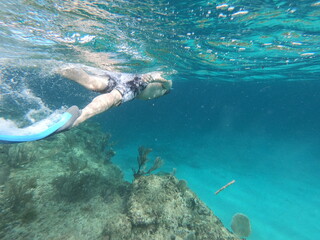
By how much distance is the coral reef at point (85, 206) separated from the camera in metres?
4.61

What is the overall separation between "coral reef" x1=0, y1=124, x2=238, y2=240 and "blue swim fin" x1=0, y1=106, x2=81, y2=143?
2423 mm

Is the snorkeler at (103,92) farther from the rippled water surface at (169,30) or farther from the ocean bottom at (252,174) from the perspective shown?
the ocean bottom at (252,174)

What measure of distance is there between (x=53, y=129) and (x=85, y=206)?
3.46 meters

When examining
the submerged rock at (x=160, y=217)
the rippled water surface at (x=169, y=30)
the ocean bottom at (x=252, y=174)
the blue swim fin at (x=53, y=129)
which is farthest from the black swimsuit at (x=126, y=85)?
the ocean bottom at (x=252, y=174)

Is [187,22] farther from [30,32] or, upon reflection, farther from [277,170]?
[277,170]

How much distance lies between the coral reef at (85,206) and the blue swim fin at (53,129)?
7.95 ft

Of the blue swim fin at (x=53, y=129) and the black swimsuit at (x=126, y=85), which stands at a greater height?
the black swimsuit at (x=126, y=85)

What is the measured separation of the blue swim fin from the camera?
10.8ft

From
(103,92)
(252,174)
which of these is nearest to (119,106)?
(103,92)

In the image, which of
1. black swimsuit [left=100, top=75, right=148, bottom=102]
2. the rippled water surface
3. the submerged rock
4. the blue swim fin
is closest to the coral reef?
the submerged rock

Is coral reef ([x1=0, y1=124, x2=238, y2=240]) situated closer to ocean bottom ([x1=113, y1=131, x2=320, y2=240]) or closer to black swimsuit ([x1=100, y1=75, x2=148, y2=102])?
black swimsuit ([x1=100, y1=75, x2=148, y2=102])

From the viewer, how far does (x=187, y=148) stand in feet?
100

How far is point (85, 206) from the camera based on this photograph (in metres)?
5.78

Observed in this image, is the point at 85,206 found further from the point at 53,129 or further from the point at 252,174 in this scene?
the point at 252,174
